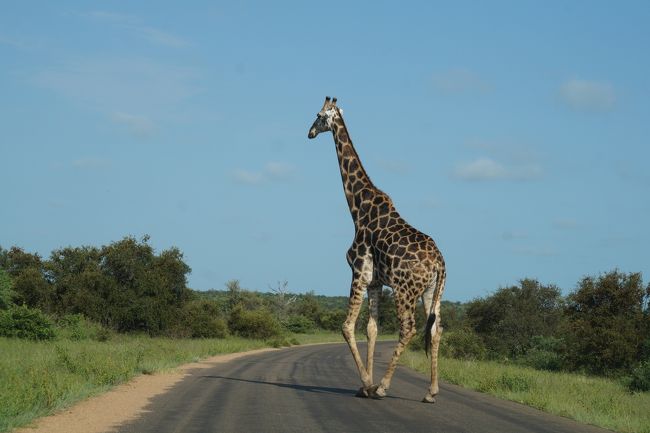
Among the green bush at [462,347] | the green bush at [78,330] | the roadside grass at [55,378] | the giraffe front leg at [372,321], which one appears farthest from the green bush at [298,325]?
→ the giraffe front leg at [372,321]

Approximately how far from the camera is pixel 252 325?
5609cm

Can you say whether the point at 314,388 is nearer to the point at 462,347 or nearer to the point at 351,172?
the point at 351,172

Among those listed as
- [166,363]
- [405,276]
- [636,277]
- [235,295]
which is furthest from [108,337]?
[235,295]

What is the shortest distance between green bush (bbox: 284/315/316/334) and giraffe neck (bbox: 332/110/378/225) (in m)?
60.8

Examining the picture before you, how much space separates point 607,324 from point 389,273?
61.7 ft

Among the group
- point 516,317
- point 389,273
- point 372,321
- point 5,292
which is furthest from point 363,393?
point 516,317

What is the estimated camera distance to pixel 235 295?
8944 centimetres

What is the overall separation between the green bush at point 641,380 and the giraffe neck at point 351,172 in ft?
39.9

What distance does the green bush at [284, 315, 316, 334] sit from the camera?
254 ft

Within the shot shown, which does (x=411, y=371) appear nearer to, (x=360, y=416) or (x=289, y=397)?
(x=289, y=397)

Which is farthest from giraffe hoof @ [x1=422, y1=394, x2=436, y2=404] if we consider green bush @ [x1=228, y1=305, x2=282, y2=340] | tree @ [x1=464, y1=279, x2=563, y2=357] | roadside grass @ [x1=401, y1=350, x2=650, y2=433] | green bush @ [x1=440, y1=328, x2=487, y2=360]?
green bush @ [x1=228, y1=305, x2=282, y2=340]

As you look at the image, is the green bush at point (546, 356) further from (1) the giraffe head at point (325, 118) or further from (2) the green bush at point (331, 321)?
(2) the green bush at point (331, 321)

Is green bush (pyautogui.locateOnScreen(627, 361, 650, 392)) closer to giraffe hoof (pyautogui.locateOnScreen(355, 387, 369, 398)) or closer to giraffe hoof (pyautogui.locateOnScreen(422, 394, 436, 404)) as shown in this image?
giraffe hoof (pyautogui.locateOnScreen(422, 394, 436, 404))

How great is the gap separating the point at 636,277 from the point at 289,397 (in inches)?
811
